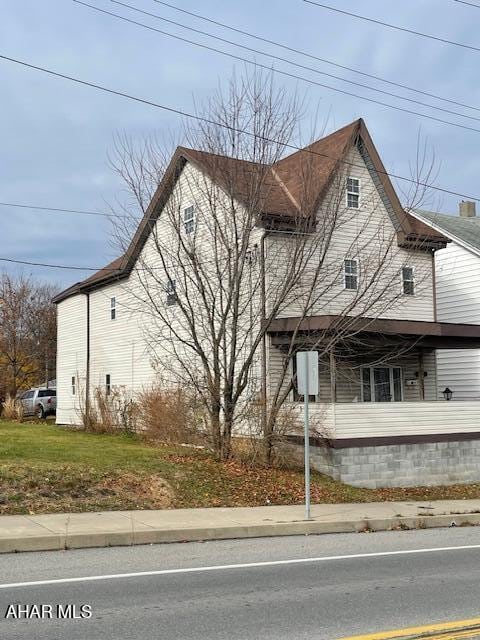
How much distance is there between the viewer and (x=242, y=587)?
288 inches

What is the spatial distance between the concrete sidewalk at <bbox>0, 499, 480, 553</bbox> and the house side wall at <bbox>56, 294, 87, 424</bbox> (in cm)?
1916

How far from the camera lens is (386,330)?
19.1m

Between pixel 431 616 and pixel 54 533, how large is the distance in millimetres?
5545

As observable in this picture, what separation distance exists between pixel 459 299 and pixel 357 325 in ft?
36.3

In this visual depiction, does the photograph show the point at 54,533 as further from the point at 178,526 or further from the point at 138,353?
the point at 138,353

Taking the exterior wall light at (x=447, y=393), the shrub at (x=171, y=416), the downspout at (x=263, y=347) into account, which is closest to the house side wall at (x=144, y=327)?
the downspout at (x=263, y=347)

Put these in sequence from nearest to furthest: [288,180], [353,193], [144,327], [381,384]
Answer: [288,180] < [353,193] < [381,384] < [144,327]

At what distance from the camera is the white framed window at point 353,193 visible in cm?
2251

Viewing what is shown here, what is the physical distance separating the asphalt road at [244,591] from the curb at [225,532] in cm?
27

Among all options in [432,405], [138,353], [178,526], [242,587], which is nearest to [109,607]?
[242,587]

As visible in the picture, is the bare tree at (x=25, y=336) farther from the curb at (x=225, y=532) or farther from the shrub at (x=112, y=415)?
the curb at (x=225, y=532)

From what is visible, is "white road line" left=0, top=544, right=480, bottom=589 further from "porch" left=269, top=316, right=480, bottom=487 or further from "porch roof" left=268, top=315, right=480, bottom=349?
"porch roof" left=268, top=315, right=480, bottom=349

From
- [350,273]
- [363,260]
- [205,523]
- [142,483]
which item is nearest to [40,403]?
[350,273]

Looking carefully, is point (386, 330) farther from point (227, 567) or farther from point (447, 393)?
point (227, 567)
